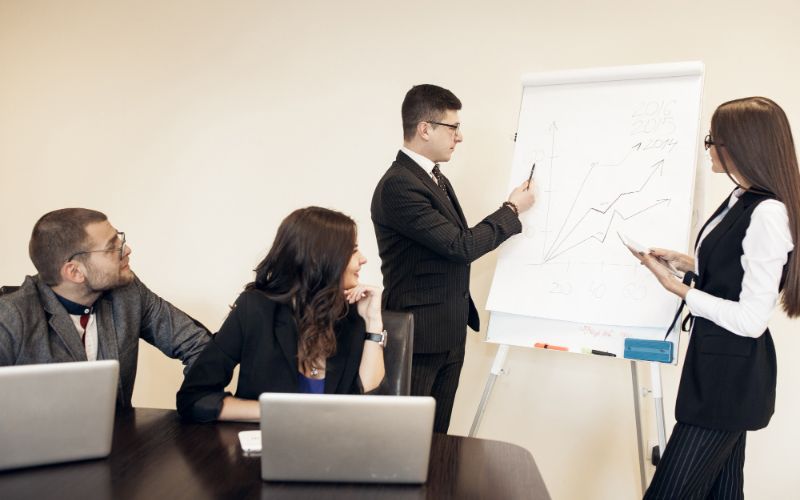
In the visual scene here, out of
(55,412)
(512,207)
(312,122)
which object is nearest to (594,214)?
(512,207)

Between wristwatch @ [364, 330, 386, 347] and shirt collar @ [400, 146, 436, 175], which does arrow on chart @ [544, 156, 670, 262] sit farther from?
wristwatch @ [364, 330, 386, 347]

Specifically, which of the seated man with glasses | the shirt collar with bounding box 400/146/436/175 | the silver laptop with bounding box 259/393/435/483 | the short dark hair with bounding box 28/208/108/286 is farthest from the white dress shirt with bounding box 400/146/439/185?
the silver laptop with bounding box 259/393/435/483

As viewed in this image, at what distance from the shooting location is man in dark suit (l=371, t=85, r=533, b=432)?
222 centimetres

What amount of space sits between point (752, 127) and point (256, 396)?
142cm

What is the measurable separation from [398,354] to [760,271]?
0.92m

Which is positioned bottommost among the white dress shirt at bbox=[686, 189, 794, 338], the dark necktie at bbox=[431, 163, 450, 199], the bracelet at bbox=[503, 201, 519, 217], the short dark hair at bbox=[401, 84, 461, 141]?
the white dress shirt at bbox=[686, 189, 794, 338]

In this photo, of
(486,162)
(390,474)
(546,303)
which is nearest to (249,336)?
(390,474)

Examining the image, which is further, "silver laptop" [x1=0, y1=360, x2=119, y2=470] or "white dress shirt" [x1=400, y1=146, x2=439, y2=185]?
"white dress shirt" [x1=400, y1=146, x2=439, y2=185]

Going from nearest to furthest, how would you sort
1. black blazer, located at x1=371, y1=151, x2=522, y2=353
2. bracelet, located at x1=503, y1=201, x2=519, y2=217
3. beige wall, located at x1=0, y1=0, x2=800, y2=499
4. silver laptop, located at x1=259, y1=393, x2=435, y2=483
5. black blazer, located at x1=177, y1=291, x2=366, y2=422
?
silver laptop, located at x1=259, y1=393, x2=435, y2=483 < black blazer, located at x1=177, y1=291, x2=366, y2=422 < black blazer, located at x1=371, y1=151, x2=522, y2=353 < bracelet, located at x1=503, y1=201, x2=519, y2=217 < beige wall, located at x1=0, y1=0, x2=800, y2=499

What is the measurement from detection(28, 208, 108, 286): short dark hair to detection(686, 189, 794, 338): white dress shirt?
1.67 metres

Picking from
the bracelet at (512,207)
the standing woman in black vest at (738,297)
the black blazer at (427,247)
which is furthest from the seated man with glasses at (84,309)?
the standing woman in black vest at (738,297)

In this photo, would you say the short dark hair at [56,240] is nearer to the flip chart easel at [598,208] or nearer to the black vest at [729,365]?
the flip chart easel at [598,208]

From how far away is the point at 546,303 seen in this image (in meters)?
2.36

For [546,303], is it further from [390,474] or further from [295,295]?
[390,474]
